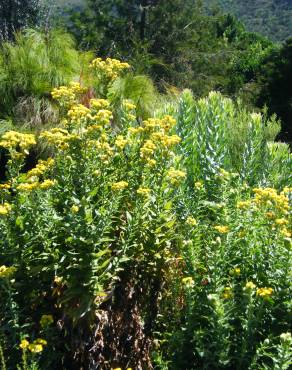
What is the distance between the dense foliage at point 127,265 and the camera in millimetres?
2346

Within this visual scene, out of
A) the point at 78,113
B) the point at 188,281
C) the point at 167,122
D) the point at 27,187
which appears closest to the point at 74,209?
the point at 27,187

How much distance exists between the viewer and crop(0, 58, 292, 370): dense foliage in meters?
2.35

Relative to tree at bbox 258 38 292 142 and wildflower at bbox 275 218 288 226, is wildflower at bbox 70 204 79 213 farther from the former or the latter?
tree at bbox 258 38 292 142

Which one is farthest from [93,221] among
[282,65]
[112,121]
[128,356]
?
[282,65]

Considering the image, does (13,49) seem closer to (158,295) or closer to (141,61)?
(158,295)

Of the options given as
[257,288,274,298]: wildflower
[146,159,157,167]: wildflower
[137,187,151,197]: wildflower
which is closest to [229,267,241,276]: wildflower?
[257,288,274,298]: wildflower

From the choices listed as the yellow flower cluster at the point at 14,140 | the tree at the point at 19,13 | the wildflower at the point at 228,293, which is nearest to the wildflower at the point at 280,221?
the wildflower at the point at 228,293

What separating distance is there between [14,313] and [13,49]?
391 cm

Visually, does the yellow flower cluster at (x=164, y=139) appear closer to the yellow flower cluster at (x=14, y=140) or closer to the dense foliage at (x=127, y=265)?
the dense foliage at (x=127, y=265)

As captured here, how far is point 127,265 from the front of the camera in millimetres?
2703

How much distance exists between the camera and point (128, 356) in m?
2.64

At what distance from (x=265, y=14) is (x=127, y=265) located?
4284cm

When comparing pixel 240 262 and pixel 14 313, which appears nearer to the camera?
pixel 14 313

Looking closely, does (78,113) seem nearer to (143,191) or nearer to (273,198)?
(143,191)
